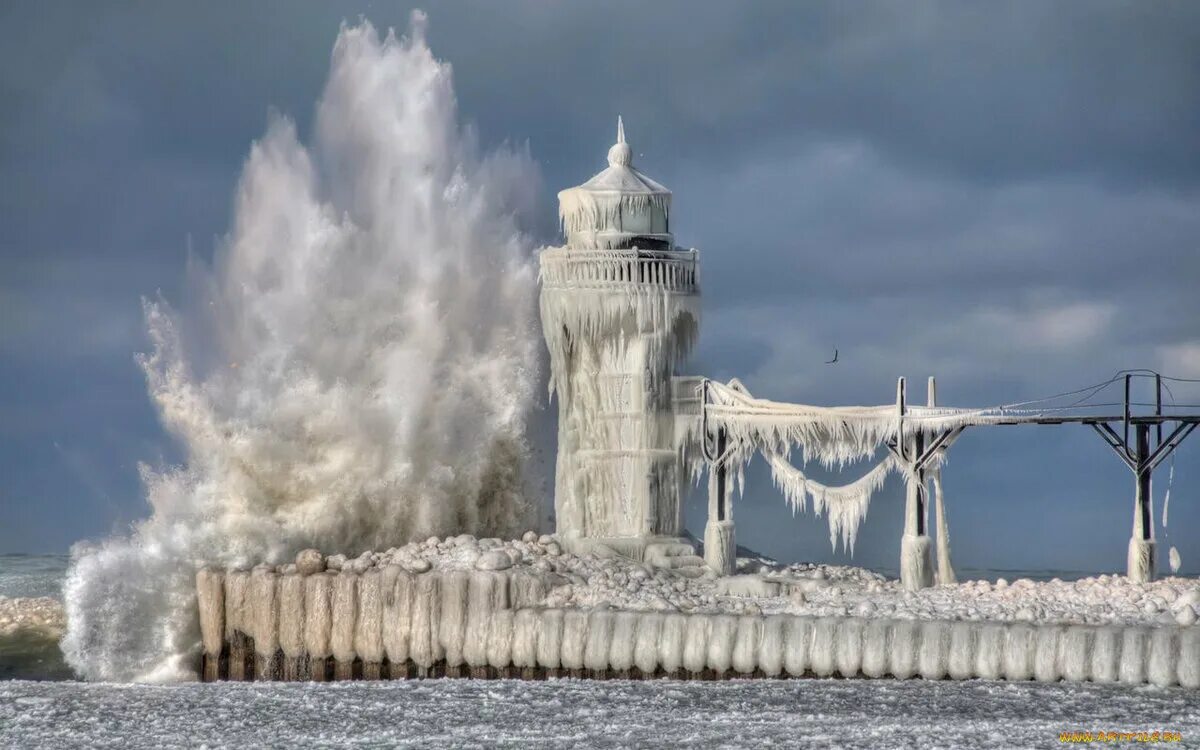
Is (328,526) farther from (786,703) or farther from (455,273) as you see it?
(786,703)

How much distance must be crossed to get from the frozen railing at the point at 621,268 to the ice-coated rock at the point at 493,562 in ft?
15.8

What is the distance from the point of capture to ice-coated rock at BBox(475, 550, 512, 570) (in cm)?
2600

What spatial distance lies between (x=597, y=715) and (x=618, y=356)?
8.49 meters

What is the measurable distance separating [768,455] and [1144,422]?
6066mm

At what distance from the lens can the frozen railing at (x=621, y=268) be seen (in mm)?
28203

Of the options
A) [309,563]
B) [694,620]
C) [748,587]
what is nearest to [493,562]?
[309,563]

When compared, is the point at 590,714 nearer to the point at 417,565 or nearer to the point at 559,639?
the point at 559,639

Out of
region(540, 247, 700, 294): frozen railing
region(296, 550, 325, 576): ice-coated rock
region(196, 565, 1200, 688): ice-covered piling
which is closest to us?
region(196, 565, 1200, 688): ice-covered piling

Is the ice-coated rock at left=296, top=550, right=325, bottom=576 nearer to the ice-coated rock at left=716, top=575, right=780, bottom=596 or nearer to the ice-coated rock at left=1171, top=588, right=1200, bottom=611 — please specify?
the ice-coated rock at left=716, top=575, right=780, bottom=596

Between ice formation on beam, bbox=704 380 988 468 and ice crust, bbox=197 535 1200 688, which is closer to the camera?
ice crust, bbox=197 535 1200 688

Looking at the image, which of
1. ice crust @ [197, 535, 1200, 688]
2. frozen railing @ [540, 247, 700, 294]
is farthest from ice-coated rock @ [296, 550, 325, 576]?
frozen railing @ [540, 247, 700, 294]

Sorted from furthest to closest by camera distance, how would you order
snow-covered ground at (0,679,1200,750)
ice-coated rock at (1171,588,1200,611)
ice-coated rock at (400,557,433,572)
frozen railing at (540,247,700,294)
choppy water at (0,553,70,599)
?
1. choppy water at (0,553,70,599)
2. frozen railing at (540,247,700,294)
3. ice-coated rock at (400,557,433,572)
4. ice-coated rock at (1171,588,1200,611)
5. snow-covered ground at (0,679,1200,750)

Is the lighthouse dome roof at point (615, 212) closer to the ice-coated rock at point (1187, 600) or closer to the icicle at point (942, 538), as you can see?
the icicle at point (942, 538)

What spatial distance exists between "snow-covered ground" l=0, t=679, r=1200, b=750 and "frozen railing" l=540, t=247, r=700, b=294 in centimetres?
723
